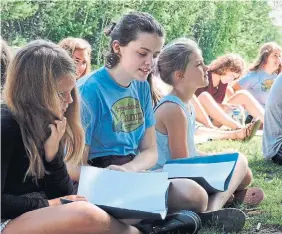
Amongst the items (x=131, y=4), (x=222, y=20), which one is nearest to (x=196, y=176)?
(x=131, y=4)

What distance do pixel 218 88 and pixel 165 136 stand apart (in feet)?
10.9

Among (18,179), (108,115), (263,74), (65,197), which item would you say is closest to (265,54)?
(263,74)

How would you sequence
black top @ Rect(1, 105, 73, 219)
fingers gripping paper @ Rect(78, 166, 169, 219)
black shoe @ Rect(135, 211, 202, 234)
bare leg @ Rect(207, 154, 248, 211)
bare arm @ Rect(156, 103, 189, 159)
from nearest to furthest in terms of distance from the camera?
black top @ Rect(1, 105, 73, 219), fingers gripping paper @ Rect(78, 166, 169, 219), black shoe @ Rect(135, 211, 202, 234), bare leg @ Rect(207, 154, 248, 211), bare arm @ Rect(156, 103, 189, 159)

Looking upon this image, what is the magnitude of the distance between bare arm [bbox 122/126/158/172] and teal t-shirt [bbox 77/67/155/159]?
0.05 metres

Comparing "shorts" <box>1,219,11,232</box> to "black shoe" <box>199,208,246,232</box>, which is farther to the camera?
"black shoe" <box>199,208,246,232</box>

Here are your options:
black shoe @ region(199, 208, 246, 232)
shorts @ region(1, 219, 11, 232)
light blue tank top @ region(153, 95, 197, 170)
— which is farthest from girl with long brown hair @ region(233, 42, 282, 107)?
shorts @ region(1, 219, 11, 232)

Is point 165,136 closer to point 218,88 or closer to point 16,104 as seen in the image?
point 16,104

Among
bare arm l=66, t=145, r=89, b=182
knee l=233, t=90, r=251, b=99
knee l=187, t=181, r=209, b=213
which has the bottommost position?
knee l=187, t=181, r=209, b=213

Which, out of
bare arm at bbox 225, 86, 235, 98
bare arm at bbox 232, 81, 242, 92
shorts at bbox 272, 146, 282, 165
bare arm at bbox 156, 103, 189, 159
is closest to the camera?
bare arm at bbox 156, 103, 189, 159

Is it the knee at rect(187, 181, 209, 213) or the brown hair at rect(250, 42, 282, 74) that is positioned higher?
the brown hair at rect(250, 42, 282, 74)

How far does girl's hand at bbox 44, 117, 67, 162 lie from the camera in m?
2.36

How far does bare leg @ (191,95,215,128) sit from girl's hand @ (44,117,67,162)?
370 centimetres

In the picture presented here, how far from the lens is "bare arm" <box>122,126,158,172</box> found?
2982 mm

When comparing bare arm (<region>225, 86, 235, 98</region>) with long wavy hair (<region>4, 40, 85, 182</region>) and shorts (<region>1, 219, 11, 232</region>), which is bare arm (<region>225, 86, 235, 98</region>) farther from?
shorts (<region>1, 219, 11, 232</region>)
